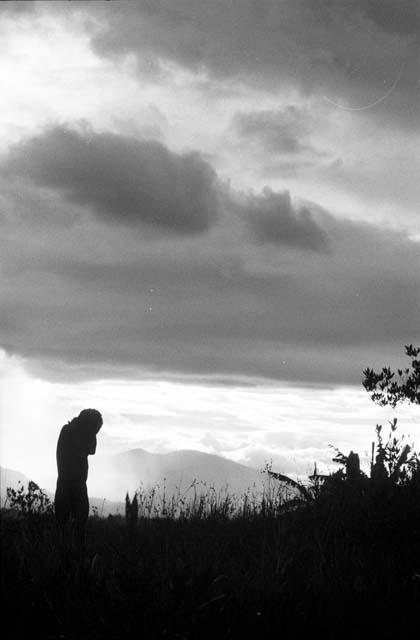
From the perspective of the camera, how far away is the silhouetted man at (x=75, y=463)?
1074cm

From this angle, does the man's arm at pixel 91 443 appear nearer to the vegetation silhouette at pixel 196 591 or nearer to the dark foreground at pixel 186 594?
the vegetation silhouette at pixel 196 591

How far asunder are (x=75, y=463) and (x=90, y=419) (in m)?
0.62

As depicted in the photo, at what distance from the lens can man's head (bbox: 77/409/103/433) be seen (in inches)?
437

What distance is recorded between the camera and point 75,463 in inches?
430

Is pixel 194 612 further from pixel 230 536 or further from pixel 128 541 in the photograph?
pixel 230 536

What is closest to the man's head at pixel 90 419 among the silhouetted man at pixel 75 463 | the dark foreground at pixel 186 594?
the silhouetted man at pixel 75 463

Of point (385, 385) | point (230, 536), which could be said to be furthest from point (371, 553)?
point (385, 385)

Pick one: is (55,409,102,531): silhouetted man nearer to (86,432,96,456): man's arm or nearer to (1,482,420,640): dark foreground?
(86,432,96,456): man's arm

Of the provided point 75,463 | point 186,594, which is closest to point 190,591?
point 186,594

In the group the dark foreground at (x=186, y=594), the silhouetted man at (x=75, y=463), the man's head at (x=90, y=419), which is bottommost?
the dark foreground at (x=186, y=594)

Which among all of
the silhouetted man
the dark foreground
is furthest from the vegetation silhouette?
the silhouetted man

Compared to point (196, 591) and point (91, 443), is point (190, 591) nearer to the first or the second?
point (196, 591)

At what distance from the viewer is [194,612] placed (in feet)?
20.4

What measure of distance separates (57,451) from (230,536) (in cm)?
260
